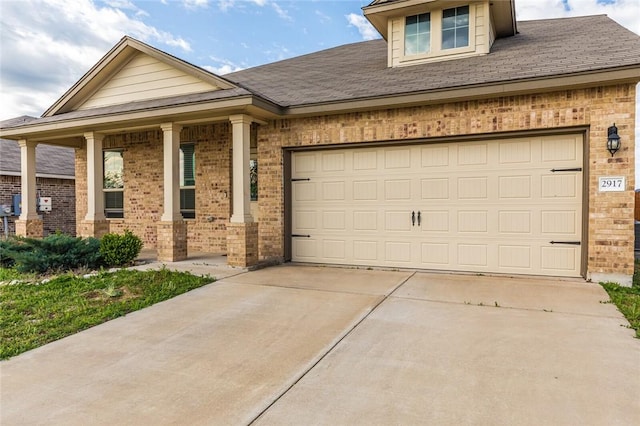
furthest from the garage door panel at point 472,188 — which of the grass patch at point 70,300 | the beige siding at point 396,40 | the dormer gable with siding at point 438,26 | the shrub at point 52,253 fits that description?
the shrub at point 52,253

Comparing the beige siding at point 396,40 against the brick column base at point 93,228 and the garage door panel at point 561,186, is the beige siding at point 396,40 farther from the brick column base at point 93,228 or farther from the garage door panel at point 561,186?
the brick column base at point 93,228

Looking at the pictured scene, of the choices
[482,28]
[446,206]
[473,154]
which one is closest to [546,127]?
[473,154]

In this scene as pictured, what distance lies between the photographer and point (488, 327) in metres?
4.20

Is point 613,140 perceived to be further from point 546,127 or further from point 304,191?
point 304,191

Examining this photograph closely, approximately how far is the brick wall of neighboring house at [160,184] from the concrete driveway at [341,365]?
14.8 ft

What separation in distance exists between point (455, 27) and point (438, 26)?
0.35 meters

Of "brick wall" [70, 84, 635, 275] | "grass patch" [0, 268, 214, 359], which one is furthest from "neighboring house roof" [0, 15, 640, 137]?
"grass patch" [0, 268, 214, 359]

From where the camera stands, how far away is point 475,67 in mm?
7453

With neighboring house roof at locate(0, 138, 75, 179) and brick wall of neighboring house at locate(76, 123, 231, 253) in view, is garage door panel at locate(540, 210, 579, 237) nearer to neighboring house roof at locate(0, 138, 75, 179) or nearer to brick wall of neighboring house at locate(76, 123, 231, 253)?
brick wall of neighboring house at locate(76, 123, 231, 253)

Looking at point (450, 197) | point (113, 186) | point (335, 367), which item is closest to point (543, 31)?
point (450, 197)

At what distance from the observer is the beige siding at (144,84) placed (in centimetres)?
860

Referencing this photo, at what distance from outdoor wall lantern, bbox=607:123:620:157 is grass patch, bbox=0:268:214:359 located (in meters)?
6.46

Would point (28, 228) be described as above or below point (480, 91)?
below

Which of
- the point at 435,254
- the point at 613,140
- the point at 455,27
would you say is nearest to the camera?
the point at 613,140
